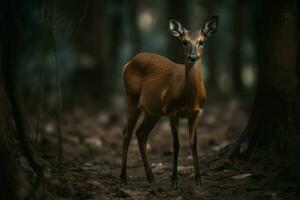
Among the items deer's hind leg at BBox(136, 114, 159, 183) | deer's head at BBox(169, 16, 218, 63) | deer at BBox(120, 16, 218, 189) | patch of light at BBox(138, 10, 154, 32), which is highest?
deer's head at BBox(169, 16, 218, 63)

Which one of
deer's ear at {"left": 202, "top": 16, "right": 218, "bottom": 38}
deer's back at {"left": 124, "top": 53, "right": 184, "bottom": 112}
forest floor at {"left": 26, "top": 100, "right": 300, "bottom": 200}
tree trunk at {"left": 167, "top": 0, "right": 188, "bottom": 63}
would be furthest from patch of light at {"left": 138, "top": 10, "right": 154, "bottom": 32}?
deer's ear at {"left": 202, "top": 16, "right": 218, "bottom": 38}

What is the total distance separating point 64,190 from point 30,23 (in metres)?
9.11

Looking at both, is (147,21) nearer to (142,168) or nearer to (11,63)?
(142,168)

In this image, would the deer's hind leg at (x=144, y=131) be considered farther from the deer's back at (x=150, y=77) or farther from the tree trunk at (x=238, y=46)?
the tree trunk at (x=238, y=46)

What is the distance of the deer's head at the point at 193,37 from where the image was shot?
26.7 feet

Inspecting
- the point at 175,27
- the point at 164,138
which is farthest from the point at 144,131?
the point at 164,138

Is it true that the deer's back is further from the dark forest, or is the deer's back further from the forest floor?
the forest floor

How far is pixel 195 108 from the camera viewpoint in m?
8.33

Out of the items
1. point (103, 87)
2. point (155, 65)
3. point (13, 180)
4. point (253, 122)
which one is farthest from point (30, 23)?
point (13, 180)

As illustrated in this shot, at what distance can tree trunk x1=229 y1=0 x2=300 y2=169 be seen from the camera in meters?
8.57

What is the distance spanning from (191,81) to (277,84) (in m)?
1.14

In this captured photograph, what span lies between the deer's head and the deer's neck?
0.41ft

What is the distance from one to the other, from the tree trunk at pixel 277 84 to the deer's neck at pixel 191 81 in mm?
982

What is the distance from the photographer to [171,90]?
862 centimetres
